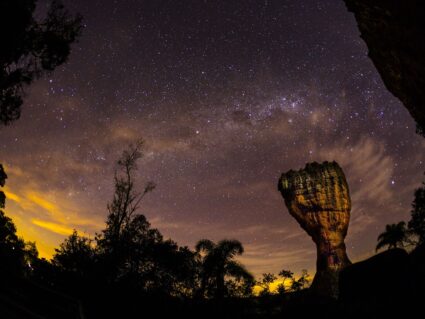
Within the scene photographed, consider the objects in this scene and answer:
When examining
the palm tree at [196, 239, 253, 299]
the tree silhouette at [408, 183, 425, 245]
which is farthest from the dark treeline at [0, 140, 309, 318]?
the tree silhouette at [408, 183, 425, 245]

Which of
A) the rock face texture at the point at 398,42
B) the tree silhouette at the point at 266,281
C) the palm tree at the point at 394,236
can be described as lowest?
the tree silhouette at the point at 266,281

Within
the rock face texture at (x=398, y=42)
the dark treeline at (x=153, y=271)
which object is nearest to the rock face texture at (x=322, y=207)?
the dark treeline at (x=153, y=271)

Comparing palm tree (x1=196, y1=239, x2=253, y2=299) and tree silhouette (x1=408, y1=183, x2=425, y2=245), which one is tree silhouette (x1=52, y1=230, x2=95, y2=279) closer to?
palm tree (x1=196, y1=239, x2=253, y2=299)

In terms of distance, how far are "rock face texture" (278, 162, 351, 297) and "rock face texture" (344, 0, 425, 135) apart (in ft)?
68.7

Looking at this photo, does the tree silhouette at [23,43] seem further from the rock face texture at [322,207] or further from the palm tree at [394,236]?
the palm tree at [394,236]

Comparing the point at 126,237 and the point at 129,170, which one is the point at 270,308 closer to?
the point at 126,237

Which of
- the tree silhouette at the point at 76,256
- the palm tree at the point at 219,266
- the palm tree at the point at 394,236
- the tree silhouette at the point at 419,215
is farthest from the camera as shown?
the palm tree at the point at 394,236

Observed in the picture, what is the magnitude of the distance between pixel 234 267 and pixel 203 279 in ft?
9.61

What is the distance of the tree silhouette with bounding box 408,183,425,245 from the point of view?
29962 millimetres

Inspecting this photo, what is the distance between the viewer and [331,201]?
1331 inches

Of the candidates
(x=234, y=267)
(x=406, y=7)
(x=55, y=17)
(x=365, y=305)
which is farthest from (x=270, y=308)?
(x=55, y=17)

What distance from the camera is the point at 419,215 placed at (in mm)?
31125

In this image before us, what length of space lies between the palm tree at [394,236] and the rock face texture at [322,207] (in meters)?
9.13

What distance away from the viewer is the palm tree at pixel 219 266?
2633 centimetres
